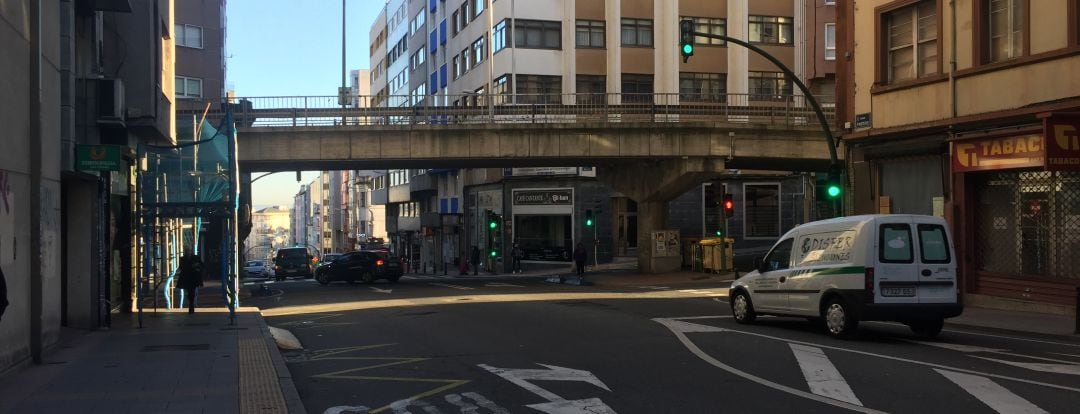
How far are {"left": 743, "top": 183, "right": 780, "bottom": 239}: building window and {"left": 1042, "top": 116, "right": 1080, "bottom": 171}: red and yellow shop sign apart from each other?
1338 inches

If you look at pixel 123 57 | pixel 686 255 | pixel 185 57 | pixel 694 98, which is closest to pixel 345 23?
pixel 185 57

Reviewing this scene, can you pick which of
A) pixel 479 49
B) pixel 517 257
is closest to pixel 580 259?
pixel 517 257

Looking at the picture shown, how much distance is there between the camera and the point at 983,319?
17609mm

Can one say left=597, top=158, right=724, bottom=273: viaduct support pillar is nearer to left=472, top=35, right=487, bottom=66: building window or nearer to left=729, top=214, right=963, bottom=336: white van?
left=472, top=35, right=487, bottom=66: building window

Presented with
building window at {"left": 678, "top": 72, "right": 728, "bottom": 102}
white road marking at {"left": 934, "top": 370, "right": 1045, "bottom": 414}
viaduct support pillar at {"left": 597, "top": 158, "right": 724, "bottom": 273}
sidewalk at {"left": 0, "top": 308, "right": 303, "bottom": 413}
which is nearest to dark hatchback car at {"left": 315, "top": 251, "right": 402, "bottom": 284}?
viaduct support pillar at {"left": 597, "top": 158, "right": 724, "bottom": 273}

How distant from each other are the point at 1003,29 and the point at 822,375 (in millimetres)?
12976

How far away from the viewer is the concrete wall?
426 inches

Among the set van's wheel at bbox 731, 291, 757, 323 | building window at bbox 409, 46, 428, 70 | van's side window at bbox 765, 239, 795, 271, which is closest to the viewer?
van's side window at bbox 765, 239, 795, 271

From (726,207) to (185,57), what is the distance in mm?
29640

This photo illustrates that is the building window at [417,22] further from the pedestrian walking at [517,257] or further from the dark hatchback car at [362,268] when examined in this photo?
the dark hatchback car at [362,268]

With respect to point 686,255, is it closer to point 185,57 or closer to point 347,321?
point 347,321

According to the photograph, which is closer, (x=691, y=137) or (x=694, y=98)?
(x=691, y=137)

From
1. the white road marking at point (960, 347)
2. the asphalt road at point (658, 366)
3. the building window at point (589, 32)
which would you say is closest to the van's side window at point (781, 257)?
the asphalt road at point (658, 366)

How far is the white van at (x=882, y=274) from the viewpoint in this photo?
13.7m
